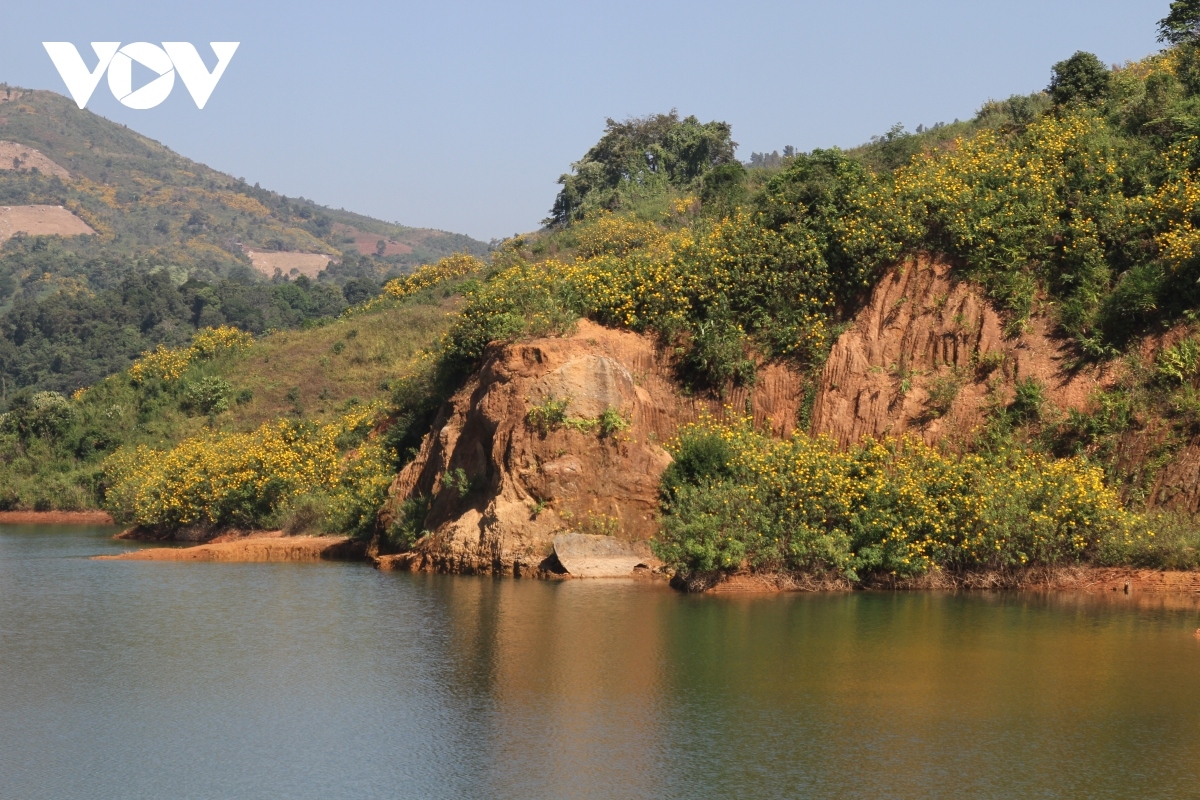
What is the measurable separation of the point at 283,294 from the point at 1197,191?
89181 mm

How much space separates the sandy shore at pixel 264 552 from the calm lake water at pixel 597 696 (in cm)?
797

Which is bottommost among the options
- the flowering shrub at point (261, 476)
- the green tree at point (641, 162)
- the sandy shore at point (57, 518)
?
the sandy shore at point (57, 518)

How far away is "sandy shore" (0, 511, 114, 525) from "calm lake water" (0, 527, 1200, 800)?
2862 centimetres

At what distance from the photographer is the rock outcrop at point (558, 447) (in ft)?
91.1

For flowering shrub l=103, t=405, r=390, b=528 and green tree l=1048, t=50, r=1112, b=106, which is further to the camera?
flowering shrub l=103, t=405, r=390, b=528

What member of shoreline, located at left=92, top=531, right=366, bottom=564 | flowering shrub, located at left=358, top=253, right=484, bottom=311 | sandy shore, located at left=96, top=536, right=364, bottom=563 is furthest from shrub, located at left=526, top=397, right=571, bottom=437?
flowering shrub, located at left=358, top=253, right=484, bottom=311

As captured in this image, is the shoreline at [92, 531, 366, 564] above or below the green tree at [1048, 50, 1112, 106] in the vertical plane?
below

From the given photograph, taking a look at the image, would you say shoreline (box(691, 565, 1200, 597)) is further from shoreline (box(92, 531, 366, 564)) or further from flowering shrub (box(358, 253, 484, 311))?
flowering shrub (box(358, 253, 484, 311))

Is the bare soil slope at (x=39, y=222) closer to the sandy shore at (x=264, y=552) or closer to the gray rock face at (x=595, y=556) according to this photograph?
the sandy shore at (x=264, y=552)

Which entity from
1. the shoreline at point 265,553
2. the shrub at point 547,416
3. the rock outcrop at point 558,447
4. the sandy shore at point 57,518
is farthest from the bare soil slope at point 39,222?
the shrub at point 547,416

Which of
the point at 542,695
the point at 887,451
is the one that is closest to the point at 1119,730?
the point at 542,695

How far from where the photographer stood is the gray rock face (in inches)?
1050

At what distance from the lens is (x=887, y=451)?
86.4 feet

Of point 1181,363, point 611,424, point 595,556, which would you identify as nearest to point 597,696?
point 595,556
